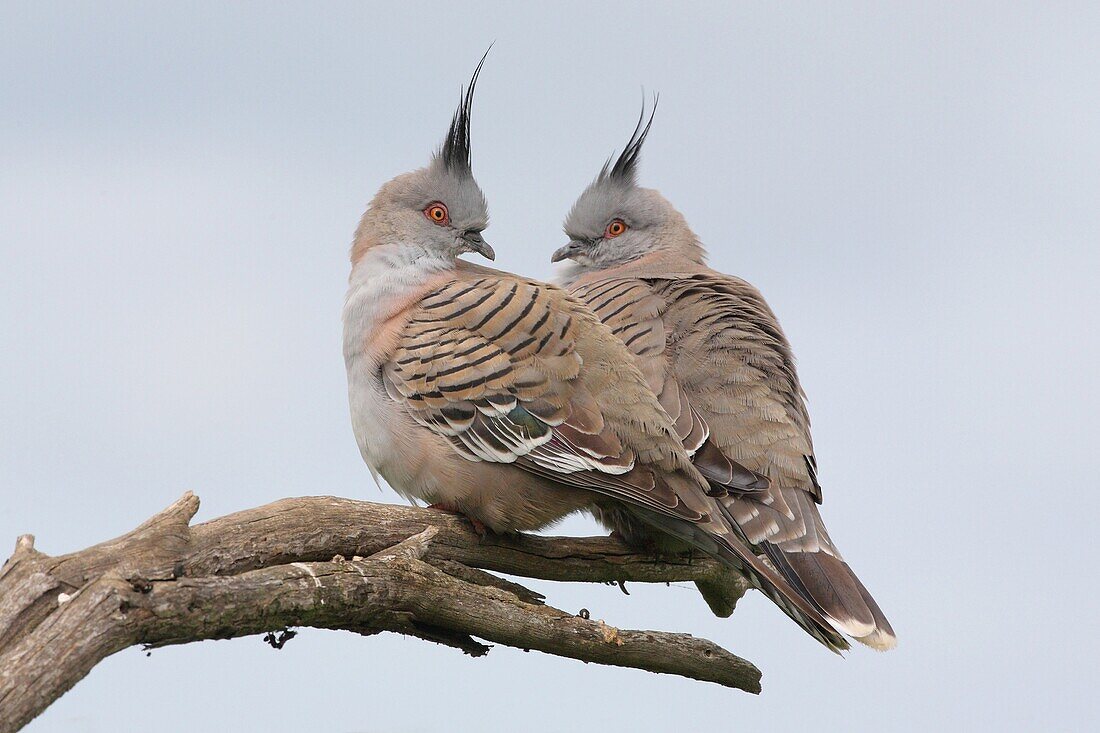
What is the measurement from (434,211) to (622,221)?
8.04 feet

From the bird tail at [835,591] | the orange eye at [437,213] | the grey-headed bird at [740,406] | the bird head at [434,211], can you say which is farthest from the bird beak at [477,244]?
the bird tail at [835,591]

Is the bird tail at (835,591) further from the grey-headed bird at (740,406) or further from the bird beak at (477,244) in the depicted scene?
the bird beak at (477,244)

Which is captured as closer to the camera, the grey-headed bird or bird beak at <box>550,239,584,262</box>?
the grey-headed bird

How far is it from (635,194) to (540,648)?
14.7 feet

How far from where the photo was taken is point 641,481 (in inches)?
257

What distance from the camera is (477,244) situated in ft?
26.2

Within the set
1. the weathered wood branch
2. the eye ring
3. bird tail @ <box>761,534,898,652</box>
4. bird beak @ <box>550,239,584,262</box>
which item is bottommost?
bird tail @ <box>761,534,898,652</box>

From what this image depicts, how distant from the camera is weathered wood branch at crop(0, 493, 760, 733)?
5145mm

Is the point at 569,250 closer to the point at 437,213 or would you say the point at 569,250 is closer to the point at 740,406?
the point at 437,213

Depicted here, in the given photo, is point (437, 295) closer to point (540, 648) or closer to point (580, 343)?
point (580, 343)

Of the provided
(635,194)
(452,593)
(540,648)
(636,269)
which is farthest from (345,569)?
(635,194)

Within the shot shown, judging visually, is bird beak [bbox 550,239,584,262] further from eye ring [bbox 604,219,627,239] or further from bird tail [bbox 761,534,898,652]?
bird tail [bbox 761,534,898,652]

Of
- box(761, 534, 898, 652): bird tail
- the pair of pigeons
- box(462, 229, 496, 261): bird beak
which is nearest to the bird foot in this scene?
the pair of pigeons

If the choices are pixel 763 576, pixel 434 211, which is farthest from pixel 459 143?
Result: pixel 763 576
